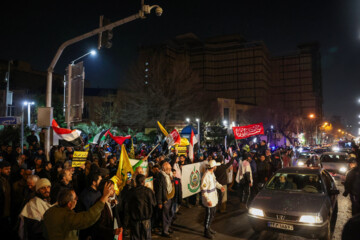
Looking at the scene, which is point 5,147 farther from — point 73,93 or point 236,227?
point 236,227

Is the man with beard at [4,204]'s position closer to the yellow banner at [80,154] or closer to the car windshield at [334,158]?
the yellow banner at [80,154]

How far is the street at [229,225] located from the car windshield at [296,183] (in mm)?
1185

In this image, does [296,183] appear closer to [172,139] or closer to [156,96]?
[172,139]

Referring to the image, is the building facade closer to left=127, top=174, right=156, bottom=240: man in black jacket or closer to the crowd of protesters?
the crowd of protesters

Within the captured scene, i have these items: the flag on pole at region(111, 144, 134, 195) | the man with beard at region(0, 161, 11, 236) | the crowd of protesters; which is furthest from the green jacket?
the man with beard at region(0, 161, 11, 236)

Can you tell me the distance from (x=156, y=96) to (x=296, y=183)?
2571 centimetres

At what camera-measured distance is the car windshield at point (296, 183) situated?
735cm

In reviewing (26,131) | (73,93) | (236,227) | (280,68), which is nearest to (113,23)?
(73,93)

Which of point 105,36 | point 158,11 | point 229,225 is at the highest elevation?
point 158,11

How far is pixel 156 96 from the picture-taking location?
32.5 meters

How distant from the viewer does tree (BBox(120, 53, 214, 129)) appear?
32625 mm

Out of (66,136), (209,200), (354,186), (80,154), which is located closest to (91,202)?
(209,200)

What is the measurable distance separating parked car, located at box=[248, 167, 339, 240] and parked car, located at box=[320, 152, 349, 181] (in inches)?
333

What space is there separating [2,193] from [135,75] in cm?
2986
